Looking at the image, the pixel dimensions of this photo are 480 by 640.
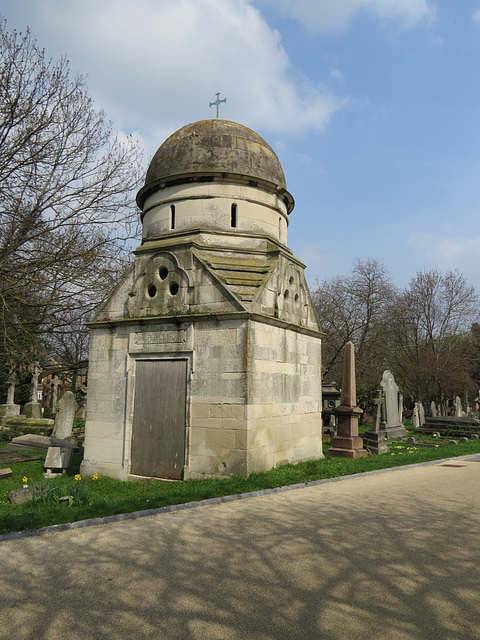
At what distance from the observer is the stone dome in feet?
36.4

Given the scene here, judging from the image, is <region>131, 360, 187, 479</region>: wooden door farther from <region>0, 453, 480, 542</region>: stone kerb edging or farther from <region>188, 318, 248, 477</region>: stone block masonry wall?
<region>0, 453, 480, 542</region>: stone kerb edging

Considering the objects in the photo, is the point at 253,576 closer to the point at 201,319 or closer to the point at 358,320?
the point at 201,319

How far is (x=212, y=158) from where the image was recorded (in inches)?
438

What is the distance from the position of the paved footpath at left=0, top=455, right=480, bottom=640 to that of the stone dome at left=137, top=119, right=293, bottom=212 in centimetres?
779

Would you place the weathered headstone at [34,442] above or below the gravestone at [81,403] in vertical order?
below

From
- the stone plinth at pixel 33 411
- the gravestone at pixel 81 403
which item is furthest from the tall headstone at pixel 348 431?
the stone plinth at pixel 33 411

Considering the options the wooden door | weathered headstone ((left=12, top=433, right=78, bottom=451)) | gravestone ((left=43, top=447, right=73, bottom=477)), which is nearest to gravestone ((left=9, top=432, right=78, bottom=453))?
weathered headstone ((left=12, top=433, right=78, bottom=451))

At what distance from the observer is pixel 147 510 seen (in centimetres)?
641

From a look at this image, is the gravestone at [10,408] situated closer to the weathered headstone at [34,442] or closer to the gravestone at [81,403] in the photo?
the gravestone at [81,403]

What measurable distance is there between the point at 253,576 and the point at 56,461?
8151 mm

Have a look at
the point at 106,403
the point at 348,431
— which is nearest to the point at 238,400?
the point at 106,403

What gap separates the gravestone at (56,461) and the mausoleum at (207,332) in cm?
84

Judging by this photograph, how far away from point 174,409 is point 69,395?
18.4 ft

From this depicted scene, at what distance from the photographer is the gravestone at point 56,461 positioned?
1083cm
